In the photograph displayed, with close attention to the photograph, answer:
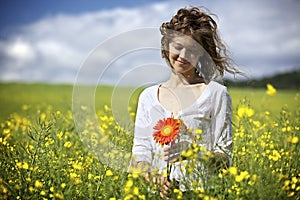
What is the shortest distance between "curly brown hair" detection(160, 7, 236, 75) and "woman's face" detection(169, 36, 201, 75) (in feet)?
0.24

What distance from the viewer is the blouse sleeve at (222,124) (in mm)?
3584

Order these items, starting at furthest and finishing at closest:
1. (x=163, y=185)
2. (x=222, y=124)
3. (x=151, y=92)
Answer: (x=151, y=92), (x=222, y=124), (x=163, y=185)

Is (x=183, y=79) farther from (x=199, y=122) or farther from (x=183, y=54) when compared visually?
(x=199, y=122)

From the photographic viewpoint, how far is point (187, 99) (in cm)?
377

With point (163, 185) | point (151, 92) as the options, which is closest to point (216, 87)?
point (151, 92)

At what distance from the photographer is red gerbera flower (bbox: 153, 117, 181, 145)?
3.38m

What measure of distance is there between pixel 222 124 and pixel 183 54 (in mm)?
596

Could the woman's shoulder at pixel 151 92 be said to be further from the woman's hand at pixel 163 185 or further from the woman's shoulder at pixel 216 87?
the woman's hand at pixel 163 185

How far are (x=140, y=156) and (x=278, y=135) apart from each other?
172 centimetres

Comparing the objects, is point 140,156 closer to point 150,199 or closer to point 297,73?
point 150,199

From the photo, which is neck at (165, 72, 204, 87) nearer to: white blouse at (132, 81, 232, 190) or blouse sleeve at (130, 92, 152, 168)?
white blouse at (132, 81, 232, 190)

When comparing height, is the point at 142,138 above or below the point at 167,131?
below

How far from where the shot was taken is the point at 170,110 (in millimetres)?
3828

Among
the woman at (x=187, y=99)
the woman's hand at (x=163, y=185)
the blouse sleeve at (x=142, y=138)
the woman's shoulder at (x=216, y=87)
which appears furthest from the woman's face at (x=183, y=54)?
the woman's hand at (x=163, y=185)
